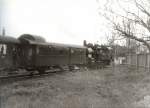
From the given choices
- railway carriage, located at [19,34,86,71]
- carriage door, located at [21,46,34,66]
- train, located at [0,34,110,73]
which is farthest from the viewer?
railway carriage, located at [19,34,86,71]

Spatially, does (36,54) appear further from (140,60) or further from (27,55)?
(140,60)

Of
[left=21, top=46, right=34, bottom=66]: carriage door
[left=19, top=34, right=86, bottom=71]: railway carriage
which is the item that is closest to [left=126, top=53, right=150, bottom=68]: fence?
[left=19, top=34, right=86, bottom=71]: railway carriage

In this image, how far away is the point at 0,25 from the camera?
273cm

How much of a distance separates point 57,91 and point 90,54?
32.6ft

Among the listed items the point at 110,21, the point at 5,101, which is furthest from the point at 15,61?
the point at 110,21

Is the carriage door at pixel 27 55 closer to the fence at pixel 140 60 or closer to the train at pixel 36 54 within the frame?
the train at pixel 36 54

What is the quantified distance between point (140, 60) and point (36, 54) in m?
11.2

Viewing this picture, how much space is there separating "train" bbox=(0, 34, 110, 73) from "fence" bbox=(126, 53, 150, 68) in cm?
551

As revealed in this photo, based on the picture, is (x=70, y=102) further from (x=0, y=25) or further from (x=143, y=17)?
(x=143, y=17)

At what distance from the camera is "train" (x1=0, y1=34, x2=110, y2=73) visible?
16.4 feet

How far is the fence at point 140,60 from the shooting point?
1454 centimetres

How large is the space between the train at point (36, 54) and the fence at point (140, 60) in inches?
217

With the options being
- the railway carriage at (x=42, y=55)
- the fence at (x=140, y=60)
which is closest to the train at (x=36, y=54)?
the railway carriage at (x=42, y=55)

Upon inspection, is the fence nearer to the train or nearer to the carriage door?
the train
